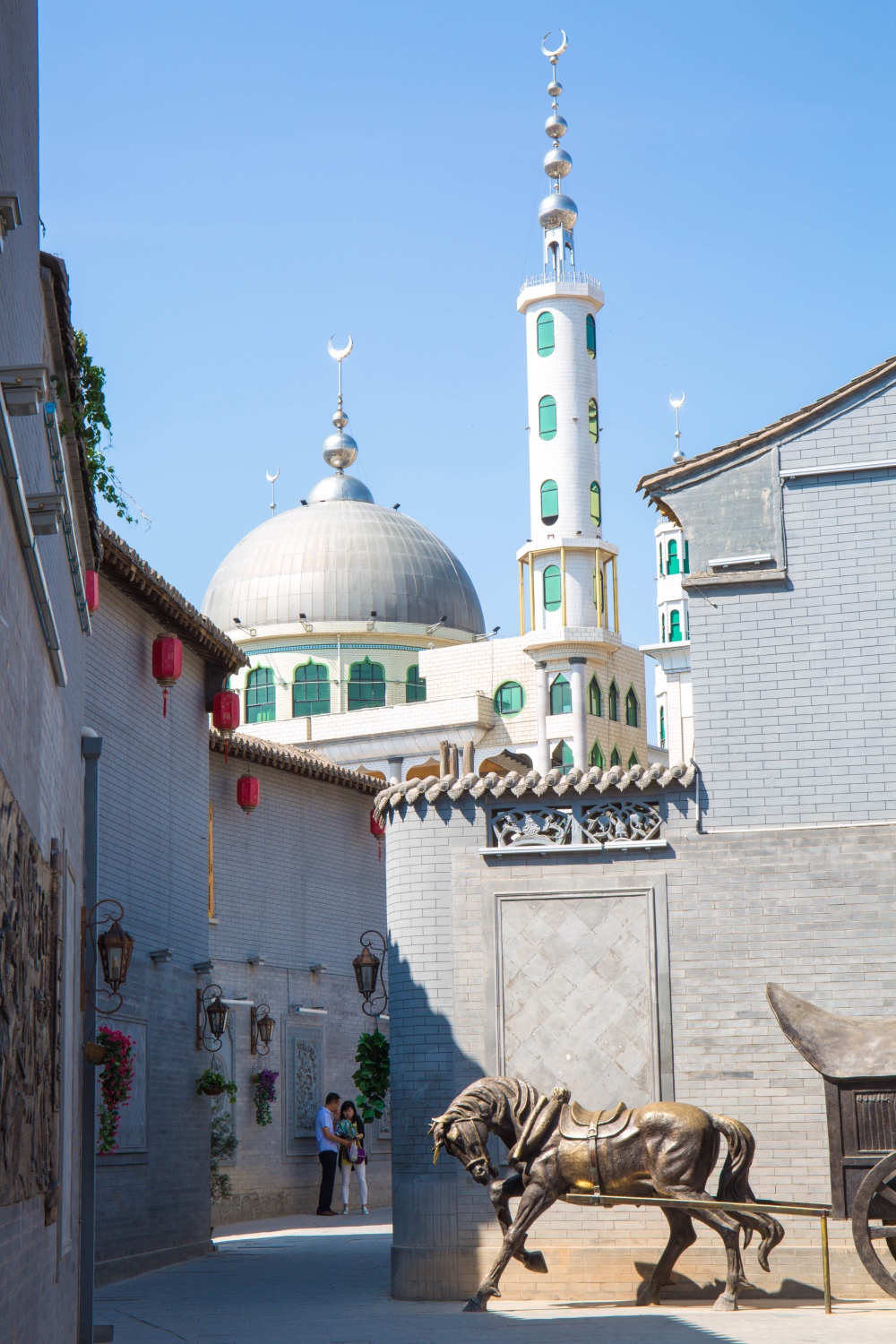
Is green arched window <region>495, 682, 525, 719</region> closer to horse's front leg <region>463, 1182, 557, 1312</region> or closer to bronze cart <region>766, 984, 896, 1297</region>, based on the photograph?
horse's front leg <region>463, 1182, 557, 1312</region>

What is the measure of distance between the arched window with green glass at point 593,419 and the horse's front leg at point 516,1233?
35.9m

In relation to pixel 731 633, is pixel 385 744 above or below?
above

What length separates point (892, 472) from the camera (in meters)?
13.9

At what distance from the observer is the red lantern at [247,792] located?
22.1 metres

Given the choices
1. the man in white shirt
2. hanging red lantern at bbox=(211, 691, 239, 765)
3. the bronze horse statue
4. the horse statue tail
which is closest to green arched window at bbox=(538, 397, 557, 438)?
the man in white shirt

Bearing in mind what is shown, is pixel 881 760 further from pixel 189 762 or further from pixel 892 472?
pixel 189 762

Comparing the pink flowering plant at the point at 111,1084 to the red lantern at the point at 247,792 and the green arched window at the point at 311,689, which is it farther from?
the green arched window at the point at 311,689

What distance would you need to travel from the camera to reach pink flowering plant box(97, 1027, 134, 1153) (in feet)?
50.5

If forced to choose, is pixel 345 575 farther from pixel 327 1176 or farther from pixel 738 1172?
pixel 738 1172

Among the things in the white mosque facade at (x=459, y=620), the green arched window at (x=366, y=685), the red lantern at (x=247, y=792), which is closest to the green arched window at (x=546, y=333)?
the white mosque facade at (x=459, y=620)

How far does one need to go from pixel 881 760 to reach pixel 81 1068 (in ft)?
21.4

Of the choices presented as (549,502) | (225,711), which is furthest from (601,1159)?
(549,502)

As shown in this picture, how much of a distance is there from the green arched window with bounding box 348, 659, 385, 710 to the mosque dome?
1476 millimetres

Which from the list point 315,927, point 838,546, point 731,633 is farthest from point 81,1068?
point 315,927
